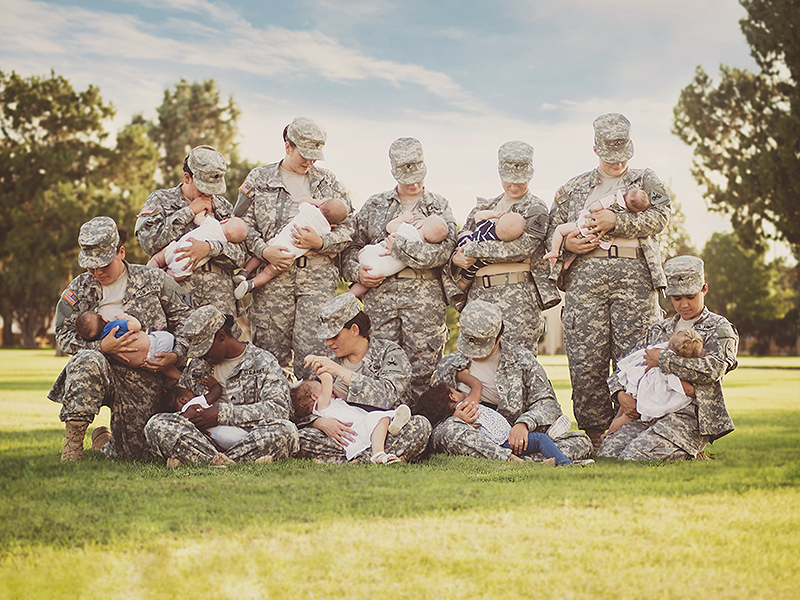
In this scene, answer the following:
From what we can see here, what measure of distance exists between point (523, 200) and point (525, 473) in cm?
327

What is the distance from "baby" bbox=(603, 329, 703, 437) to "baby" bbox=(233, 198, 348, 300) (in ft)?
10.2

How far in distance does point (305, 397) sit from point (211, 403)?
34.1 inches

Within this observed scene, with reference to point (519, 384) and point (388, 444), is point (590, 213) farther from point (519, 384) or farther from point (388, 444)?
point (388, 444)

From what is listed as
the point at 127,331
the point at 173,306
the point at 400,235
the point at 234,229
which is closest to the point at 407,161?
the point at 400,235

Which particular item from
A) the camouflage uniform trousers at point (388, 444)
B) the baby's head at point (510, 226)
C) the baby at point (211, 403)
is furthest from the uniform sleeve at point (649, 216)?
the baby at point (211, 403)

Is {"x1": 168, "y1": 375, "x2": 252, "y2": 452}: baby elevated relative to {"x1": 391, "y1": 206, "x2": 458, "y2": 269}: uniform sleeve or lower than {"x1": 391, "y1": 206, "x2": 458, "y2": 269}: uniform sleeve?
lower

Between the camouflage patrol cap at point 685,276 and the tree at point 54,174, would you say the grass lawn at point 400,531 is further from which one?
the tree at point 54,174

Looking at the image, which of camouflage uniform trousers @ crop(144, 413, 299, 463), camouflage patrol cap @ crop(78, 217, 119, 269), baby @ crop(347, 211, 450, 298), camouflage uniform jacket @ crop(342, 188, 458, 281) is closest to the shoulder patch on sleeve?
camouflage patrol cap @ crop(78, 217, 119, 269)

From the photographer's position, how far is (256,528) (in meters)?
3.93

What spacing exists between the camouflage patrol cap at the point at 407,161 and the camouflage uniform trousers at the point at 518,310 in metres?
1.34

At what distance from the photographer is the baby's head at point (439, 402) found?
6.64 meters

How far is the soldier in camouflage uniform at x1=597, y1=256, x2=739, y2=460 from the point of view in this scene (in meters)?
6.41

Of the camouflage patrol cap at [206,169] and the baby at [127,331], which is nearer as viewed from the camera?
the baby at [127,331]

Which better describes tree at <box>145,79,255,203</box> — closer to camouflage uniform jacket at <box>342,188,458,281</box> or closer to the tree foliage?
the tree foliage
